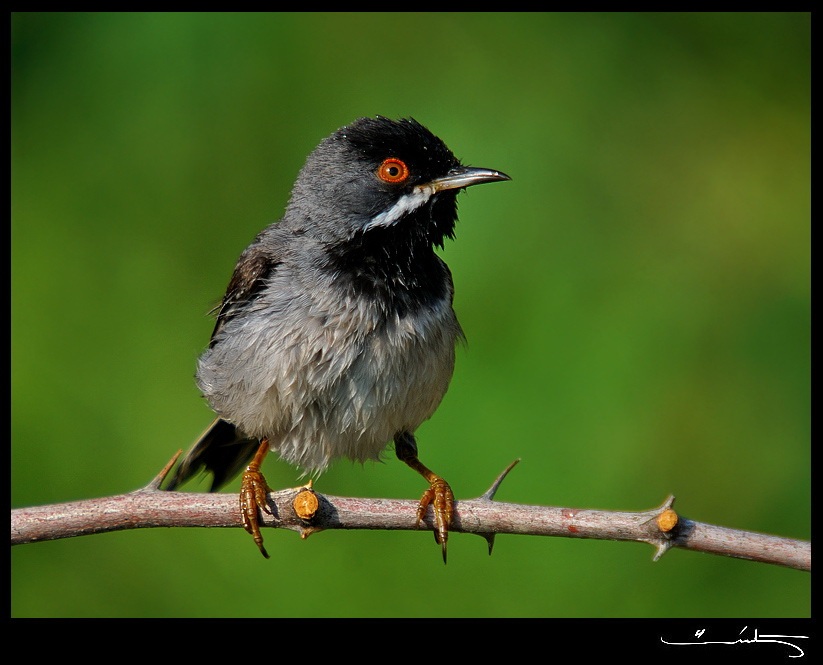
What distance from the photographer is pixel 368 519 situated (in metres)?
3.77

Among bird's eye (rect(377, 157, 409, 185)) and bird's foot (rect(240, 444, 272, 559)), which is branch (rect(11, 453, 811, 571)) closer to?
bird's foot (rect(240, 444, 272, 559))

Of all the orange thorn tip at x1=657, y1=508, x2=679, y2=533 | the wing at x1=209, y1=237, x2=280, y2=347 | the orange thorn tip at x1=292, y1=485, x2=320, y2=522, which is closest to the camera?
the orange thorn tip at x1=657, y1=508, x2=679, y2=533

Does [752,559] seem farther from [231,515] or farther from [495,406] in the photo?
[495,406]

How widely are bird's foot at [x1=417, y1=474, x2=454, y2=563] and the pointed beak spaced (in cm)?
144

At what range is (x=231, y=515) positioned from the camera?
388 cm

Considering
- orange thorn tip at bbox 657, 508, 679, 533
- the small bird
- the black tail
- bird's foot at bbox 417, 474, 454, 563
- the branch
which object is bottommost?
the black tail

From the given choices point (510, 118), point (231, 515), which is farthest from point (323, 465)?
point (510, 118)

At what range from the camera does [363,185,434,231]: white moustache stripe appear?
14.6 feet

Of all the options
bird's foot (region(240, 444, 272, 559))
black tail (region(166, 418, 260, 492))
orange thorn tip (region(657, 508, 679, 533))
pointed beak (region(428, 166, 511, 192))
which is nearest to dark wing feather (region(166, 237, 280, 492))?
black tail (region(166, 418, 260, 492))

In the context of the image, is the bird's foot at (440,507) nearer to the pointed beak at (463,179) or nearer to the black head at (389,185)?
the black head at (389,185)

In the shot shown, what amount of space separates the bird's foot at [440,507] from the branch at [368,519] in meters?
0.36

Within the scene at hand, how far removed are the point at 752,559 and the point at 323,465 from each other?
7.51 feet

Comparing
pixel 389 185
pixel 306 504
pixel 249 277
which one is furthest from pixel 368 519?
pixel 389 185

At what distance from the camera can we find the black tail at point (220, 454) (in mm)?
5262
